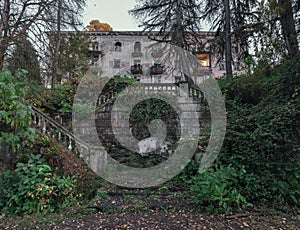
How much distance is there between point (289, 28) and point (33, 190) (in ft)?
23.3

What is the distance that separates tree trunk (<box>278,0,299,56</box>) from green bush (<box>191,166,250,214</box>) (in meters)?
3.95

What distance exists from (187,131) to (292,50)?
11.3ft

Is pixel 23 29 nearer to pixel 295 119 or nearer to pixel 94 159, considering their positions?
pixel 94 159

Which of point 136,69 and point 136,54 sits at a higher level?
point 136,54

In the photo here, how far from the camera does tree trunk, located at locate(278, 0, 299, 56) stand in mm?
5036

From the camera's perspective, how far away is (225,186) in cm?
292

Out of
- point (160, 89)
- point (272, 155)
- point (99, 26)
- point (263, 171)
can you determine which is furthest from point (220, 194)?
point (99, 26)

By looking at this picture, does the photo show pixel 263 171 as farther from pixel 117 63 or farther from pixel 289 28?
pixel 117 63

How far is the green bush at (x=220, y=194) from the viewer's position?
110 inches

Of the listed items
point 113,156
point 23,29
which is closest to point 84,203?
point 113,156

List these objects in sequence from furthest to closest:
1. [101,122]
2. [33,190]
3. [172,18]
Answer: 1. [172,18]
2. [101,122]
3. [33,190]

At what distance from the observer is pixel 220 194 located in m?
2.80

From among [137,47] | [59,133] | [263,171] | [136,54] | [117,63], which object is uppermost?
[137,47]

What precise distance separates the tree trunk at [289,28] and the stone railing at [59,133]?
5.58 metres
